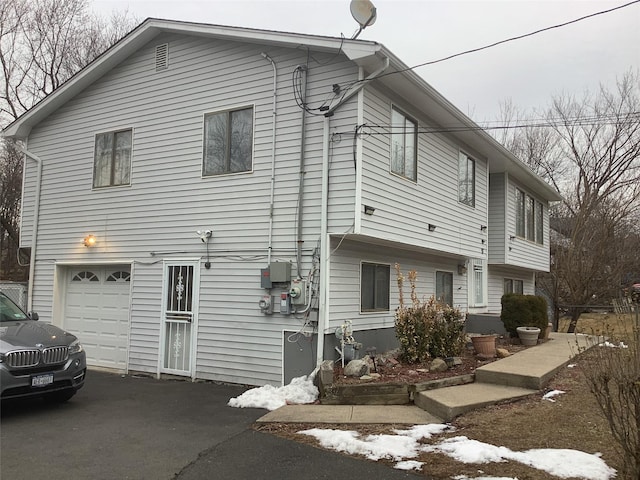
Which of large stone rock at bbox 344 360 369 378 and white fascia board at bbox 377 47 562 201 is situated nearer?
large stone rock at bbox 344 360 369 378

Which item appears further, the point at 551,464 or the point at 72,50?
the point at 72,50

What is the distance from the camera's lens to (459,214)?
12.4 metres

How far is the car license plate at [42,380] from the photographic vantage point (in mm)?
6684

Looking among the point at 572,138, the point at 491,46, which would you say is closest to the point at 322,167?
the point at 491,46

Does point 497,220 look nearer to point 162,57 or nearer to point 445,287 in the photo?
point 445,287

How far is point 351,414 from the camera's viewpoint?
671 cm

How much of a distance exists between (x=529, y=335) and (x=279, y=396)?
254 inches

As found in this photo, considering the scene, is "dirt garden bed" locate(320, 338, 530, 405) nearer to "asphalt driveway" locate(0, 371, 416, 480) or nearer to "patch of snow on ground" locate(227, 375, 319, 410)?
"patch of snow on ground" locate(227, 375, 319, 410)

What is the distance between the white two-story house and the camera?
8.52 meters

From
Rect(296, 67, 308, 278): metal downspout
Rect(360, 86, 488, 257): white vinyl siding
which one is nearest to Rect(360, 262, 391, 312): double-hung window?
Rect(360, 86, 488, 257): white vinyl siding

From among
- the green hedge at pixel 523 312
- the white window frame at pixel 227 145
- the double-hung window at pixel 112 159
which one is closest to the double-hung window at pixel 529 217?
the green hedge at pixel 523 312

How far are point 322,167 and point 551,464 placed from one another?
544 centimetres

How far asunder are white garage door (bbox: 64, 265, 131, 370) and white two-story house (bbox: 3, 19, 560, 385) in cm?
4

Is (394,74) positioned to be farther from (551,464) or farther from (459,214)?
(551,464)
